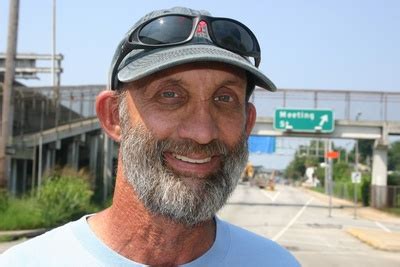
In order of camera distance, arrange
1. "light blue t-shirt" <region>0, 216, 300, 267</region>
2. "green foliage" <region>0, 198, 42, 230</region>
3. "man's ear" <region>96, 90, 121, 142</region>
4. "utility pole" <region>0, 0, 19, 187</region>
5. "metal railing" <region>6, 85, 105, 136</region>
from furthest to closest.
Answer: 1. "metal railing" <region>6, 85, 105, 136</region>
2. "utility pole" <region>0, 0, 19, 187</region>
3. "green foliage" <region>0, 198, 42, 230</region>
4. "man's ear" <region>96, 90, 121, 142</region>
5. "light blue t-shirt" <region>0, 216, 300, 267</region>

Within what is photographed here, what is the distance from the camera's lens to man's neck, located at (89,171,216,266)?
1.87m

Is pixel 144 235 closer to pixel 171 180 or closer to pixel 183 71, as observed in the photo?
pixel 171 180

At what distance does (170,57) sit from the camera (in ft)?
5.75

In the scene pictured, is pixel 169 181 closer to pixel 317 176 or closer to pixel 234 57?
pixel 234 57

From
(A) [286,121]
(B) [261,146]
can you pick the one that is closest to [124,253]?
(A) [286,121]

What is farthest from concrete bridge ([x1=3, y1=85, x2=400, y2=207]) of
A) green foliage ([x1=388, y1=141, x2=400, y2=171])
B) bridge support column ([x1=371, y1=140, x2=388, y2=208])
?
green foliage ([x1=388, y1=141, x2=400, y2=171])

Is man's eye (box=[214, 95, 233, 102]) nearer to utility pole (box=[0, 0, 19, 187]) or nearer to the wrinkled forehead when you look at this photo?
the wrinkled forehead

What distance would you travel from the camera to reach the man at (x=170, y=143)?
5.82ft

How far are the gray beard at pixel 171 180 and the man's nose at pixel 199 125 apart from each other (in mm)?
20

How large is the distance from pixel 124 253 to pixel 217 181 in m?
0.35

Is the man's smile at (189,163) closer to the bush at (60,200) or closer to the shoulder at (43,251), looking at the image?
the shoulder at (43,251)

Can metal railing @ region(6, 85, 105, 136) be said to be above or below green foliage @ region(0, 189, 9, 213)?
above

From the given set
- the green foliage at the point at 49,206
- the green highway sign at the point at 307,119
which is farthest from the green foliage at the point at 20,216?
the green highway sign at the point at 307,119

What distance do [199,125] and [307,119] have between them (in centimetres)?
3432
